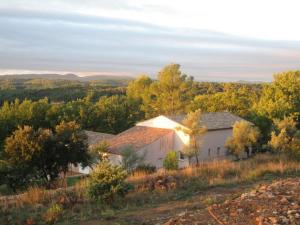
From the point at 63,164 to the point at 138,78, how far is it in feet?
135

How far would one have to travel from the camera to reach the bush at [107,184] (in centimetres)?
1204

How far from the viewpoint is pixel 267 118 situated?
43531 millimetres

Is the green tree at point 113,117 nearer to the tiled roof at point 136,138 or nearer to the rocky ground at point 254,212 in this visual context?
the tiled roof at point 136,138

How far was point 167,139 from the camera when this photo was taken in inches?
1682

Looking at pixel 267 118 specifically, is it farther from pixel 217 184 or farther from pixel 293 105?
pixel 217 184

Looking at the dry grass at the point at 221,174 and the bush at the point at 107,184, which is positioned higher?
the bush at the point at 107,184

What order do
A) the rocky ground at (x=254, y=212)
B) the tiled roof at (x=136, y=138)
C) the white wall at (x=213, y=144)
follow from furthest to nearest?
the white wall at (x=213, y=144)
the tiled roof at (x=136, y=138)
the rocky ground at (x=254, y=212)

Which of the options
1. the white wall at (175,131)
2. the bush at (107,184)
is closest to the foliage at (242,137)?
the white wall at (175,131)

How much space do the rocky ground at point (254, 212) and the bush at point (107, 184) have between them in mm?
3228

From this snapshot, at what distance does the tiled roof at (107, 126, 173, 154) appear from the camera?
40844 mm

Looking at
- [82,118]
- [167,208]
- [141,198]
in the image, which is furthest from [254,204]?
[82,118]

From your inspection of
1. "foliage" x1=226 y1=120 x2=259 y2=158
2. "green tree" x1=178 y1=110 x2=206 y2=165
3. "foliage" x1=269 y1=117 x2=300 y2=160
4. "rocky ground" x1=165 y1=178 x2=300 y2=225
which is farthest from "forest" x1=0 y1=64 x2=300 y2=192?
"rocky ground" x1=165 y1=178 x2=300 y2=225

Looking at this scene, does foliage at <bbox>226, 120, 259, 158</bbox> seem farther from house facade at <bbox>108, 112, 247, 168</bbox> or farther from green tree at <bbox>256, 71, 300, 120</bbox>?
green tree at <bbox>256, 71, 300, 120</bbox>

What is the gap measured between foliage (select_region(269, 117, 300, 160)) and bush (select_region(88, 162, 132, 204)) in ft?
42.0
